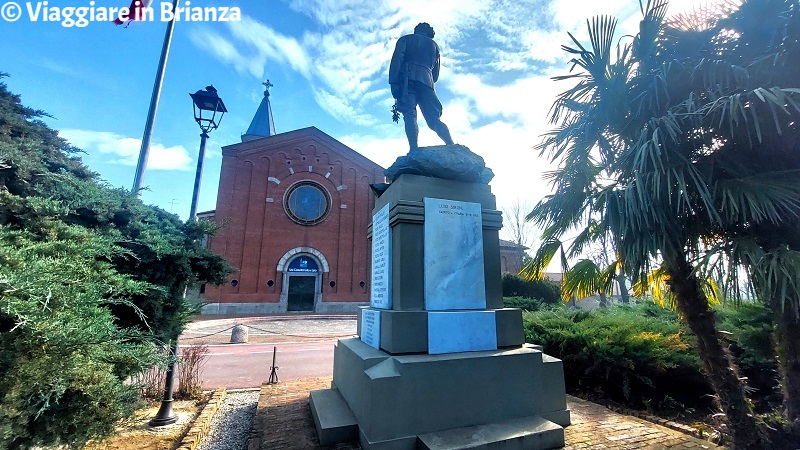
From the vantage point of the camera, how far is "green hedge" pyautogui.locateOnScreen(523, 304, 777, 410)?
18.4 ft

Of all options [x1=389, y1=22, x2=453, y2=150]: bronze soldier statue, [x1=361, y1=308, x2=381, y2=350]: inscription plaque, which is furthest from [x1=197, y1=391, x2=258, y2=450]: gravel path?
[x1=389, y1=22, x2=453, y2=150]: bronze soldier statue

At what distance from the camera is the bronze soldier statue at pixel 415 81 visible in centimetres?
532

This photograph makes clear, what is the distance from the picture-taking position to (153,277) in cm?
459

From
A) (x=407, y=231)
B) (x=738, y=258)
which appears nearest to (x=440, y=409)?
(x=407, y=231)

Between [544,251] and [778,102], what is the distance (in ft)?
9.53

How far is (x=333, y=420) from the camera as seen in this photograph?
12.2 feet

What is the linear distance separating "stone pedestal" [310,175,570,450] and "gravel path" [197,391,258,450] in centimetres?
96

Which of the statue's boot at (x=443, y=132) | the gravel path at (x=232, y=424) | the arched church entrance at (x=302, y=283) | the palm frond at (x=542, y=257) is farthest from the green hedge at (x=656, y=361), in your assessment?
the arched church entrance at (x=302, y=283)

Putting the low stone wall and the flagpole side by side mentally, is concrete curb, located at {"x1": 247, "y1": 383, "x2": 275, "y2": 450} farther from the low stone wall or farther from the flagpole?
the low stone wall

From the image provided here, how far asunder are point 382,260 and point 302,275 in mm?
23428

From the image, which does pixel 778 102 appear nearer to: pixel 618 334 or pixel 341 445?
pixel 618 334

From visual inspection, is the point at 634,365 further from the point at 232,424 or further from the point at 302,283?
the point at 302,283

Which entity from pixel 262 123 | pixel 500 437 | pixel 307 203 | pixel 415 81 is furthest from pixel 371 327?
pixel 262 123

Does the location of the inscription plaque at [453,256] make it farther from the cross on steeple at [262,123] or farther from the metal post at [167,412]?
the cross on steeple at [262,123]
